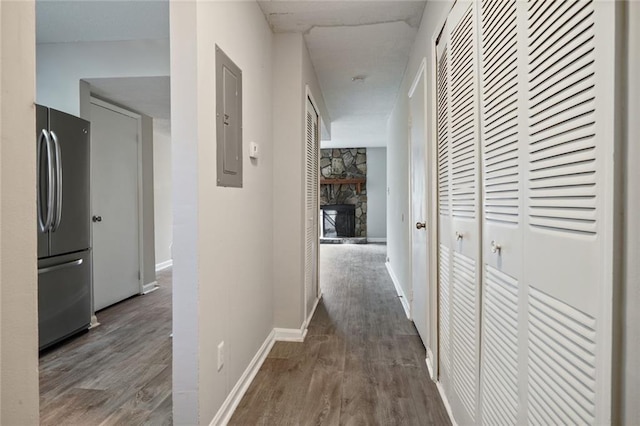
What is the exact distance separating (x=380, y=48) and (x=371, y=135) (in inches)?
177

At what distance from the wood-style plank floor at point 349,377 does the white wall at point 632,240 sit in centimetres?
133

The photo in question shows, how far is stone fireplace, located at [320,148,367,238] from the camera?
31.9ft

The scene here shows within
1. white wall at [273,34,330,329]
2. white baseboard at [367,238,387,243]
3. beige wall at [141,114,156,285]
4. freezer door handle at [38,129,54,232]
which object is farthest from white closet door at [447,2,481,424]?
white baseboard at [367,238,387,243]

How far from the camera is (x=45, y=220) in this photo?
2525 mm

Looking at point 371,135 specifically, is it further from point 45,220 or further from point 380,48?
point 45,220

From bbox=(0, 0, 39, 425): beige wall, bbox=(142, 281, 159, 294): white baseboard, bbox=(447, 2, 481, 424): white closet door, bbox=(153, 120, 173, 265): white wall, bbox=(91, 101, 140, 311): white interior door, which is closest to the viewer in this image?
bbox=(0, 0, 39, 425): beige wall

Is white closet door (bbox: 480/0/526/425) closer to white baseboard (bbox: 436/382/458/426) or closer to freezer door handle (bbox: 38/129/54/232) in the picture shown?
white baseboard (bbox: 436/382/458/426)

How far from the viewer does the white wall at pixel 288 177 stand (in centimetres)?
274

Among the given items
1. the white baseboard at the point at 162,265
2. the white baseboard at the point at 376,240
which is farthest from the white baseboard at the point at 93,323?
the white baseboard at the point at 376,240

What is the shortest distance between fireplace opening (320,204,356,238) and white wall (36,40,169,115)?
698 cm

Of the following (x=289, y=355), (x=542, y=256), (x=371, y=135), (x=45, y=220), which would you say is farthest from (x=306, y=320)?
(x=371, y=135)

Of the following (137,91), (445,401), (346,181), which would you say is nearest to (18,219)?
(445,401)

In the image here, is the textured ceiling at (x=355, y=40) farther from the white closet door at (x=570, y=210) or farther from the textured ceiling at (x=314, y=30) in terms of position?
the white closet door at (x=570, y=210)

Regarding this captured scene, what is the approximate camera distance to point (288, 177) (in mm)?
2746
